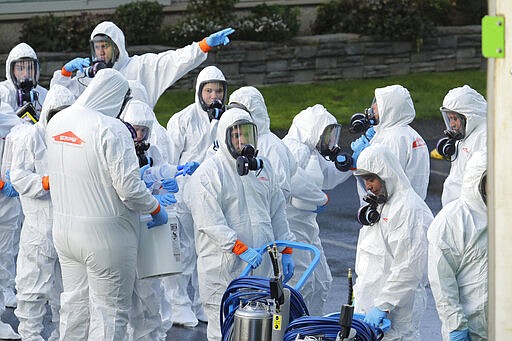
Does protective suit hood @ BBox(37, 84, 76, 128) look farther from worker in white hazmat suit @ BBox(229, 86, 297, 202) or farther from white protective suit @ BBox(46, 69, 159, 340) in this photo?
worker in white hazmat suit @ BBox(229, 86, 297, 202)

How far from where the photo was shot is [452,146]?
10398 millimetres

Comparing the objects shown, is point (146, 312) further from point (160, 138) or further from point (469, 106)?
point (469, 106)

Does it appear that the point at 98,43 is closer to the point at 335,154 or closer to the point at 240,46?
the point at 335,154

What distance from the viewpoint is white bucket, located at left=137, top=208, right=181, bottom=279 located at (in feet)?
28.1

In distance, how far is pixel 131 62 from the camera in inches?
479

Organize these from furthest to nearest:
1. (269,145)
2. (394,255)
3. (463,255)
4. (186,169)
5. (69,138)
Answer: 1. (186,169)
2. (269,145)
3. (69,138)
4. (394,255)
5. (463,255)

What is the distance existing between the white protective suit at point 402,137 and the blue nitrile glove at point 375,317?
2.94 metres

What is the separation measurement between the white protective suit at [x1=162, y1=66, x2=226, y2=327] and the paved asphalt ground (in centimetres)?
21

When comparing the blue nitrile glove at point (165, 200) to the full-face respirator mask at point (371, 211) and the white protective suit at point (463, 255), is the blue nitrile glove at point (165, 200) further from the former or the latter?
the white protective suit at point (463, 255)

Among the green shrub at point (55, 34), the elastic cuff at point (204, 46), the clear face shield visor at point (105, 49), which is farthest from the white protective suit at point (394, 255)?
the green shrub at point (55, 34)

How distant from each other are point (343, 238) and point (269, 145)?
3676 millimetres

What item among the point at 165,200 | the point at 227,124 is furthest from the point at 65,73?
the point at 227,124

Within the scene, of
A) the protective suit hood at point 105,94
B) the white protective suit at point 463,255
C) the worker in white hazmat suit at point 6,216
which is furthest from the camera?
the worker in white hazmat suit at point 6,216

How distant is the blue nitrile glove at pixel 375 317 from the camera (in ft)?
24.8
